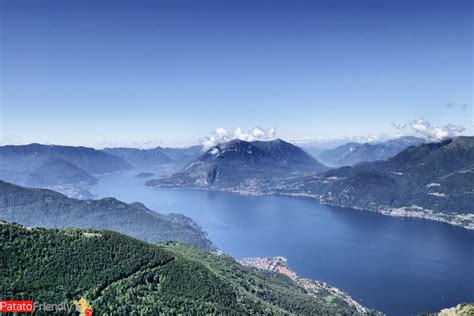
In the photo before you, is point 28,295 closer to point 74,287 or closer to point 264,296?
point 74,287

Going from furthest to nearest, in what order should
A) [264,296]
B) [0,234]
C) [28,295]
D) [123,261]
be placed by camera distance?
[264,296] → [123,261] → [0,234] → [28,295]

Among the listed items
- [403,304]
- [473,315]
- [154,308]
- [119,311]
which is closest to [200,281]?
[154,308]

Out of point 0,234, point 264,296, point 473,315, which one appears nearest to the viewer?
point 473,315

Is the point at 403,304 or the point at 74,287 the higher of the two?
the point at 74,287

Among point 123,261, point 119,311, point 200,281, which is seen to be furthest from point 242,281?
point 119,311

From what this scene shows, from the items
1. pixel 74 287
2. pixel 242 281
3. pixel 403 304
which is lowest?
pixel 403 304

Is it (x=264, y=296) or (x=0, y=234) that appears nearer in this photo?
(x=0, y=234)
